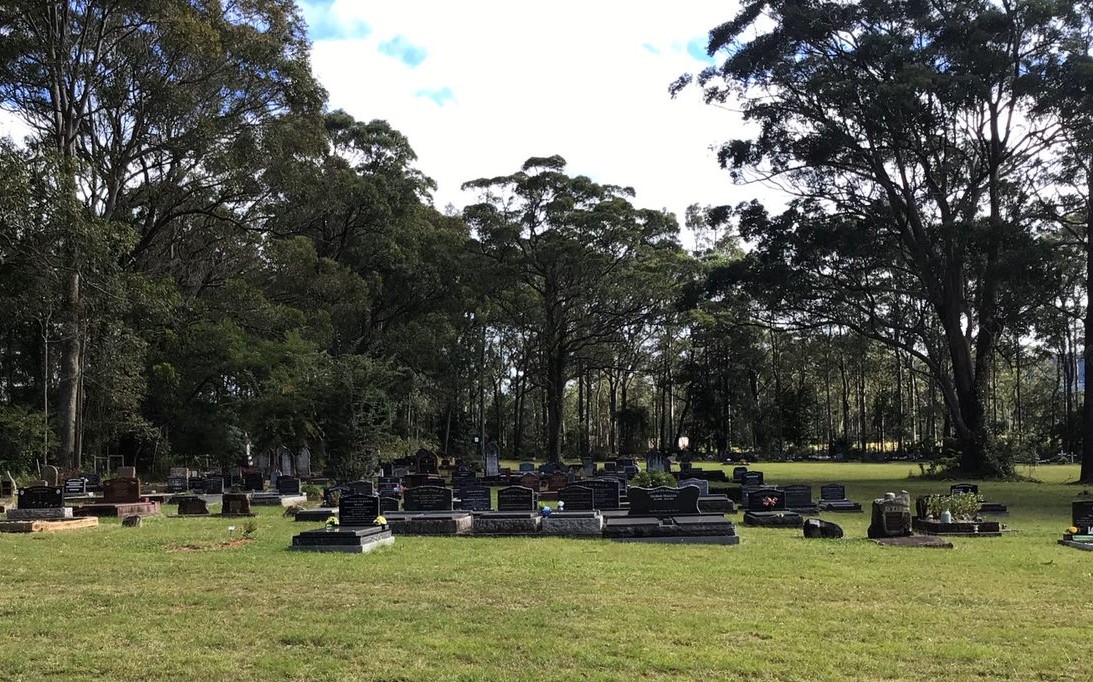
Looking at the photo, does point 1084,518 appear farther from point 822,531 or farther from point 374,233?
point 374,233

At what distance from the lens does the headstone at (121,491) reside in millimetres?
18892

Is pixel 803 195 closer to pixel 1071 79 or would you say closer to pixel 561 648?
pixel 1071 79

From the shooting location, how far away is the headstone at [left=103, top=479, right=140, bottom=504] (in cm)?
1889

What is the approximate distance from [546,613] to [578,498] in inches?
335

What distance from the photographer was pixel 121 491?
1897 centimetres

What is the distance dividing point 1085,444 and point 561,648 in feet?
105

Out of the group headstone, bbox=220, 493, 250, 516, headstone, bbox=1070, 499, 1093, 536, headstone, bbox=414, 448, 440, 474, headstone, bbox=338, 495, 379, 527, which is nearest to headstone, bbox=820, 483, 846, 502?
headstone, bbox=1070, 499, 1093, 536

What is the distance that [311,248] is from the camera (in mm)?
36875

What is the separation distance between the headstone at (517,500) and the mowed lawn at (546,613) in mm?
3109

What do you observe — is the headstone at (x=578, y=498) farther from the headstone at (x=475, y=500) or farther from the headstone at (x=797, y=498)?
the headstone at (x=797, y=498)

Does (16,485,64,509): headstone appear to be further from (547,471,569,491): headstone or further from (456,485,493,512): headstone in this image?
(547,471,569,491): headstone

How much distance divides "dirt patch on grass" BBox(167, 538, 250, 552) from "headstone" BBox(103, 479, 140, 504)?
25.1 ft

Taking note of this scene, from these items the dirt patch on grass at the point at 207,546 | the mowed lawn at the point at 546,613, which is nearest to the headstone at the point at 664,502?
the mowed lawn at the point at 546,613

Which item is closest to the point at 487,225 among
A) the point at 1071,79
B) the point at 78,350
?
the point at 78,350
